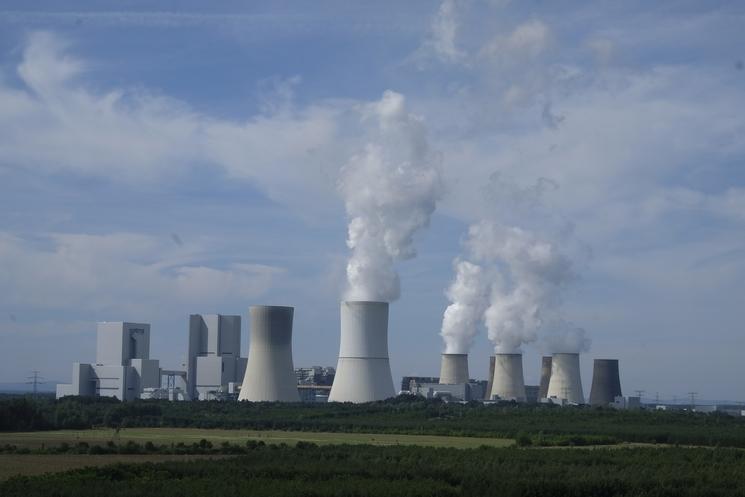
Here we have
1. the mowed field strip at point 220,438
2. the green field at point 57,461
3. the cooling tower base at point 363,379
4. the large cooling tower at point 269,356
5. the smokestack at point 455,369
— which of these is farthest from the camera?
the smokestack at point 455,369

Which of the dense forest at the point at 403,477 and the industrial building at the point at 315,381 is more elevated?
the industrial building at the point at 315,381

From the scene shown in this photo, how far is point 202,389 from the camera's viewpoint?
197 ft

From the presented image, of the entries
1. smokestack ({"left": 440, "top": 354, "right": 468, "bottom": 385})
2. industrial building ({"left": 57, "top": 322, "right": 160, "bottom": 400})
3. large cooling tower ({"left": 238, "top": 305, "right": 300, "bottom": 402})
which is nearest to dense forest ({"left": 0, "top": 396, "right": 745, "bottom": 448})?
large cooling tower ({"left": 238, "top": 305, "right": 300, "bottom": 402})

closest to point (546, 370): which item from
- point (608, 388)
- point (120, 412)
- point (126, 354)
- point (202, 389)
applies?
point (608, 388)

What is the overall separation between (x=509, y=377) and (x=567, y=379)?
10.0 ft

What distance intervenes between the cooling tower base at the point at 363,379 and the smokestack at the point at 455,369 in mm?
16042

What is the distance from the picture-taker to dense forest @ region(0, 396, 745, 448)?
39375mm

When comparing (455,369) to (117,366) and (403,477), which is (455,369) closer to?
(117,366)

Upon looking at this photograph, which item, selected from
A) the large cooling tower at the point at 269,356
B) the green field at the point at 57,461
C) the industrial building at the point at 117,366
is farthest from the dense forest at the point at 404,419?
the green field at the point at 57,461

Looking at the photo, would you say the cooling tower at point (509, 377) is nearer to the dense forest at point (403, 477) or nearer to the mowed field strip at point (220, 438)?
the mowed field strip at point (220, 438)

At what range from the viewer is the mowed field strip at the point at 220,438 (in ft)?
107

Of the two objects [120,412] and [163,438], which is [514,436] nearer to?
[163,438]

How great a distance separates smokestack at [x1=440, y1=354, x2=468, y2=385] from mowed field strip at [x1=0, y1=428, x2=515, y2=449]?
21021mm

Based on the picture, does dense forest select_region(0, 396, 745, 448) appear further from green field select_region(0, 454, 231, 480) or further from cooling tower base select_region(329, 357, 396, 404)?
green field select_region(0, 454, 231, 480)
